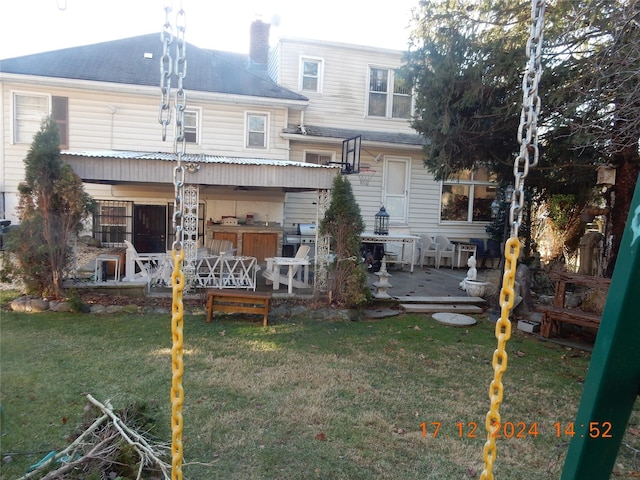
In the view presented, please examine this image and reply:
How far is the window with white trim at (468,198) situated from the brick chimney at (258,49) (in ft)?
26.7

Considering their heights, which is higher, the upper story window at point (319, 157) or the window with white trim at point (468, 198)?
the upper story window at point (319, 157)

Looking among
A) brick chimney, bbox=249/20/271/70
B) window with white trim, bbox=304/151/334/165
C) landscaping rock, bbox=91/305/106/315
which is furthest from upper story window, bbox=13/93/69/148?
window with white trim, bbox=304/151/334/165

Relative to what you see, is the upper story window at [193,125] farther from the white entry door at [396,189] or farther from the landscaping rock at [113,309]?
the landscaping rock at [113,309]

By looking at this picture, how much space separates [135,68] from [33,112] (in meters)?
3.07

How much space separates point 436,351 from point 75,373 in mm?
4856

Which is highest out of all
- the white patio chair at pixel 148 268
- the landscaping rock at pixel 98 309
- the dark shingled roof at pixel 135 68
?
the dark shingled roof at pixel 135 68

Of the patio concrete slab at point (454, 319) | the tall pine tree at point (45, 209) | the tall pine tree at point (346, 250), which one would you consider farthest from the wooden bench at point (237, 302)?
the patio concrete slab at point (454, 319)

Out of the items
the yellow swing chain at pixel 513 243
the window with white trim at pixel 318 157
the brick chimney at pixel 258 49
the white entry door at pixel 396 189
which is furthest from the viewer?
the brick chimney at pixel 258 49

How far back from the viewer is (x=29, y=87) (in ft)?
38.7

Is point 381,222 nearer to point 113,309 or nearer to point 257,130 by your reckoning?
point 257,130

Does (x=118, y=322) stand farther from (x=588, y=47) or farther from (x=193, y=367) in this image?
(x=588, y=47)

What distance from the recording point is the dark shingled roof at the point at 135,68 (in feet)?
39.3

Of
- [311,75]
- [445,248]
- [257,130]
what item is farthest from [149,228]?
[445,248]

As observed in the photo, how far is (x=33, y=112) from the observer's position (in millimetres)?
12008
